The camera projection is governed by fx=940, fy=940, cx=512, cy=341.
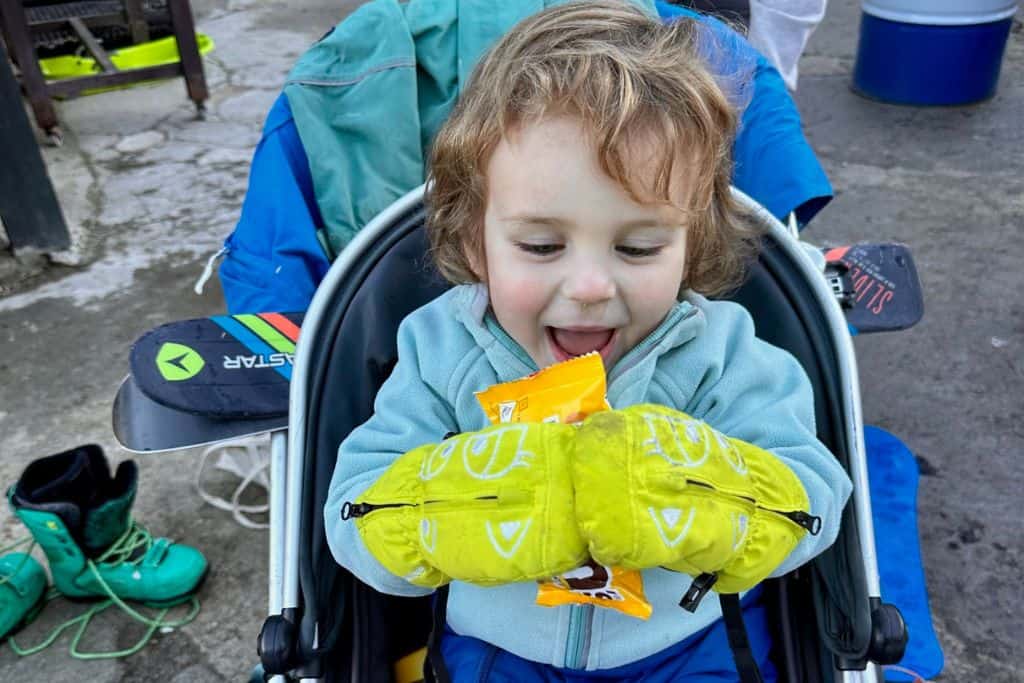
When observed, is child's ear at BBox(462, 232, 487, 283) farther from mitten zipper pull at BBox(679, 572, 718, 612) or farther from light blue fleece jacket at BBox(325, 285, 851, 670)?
mitten zipper pull at BBox(679, 572, 718, 612)

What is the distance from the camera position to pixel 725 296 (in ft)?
4.64

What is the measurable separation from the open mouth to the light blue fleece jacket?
1.5 inches

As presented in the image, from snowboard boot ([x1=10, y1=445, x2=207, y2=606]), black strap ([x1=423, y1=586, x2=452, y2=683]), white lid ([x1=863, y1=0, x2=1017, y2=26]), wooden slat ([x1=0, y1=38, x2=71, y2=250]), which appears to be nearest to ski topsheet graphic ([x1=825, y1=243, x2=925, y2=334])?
black strap ([x1=423, y1=586, x2=452, y2=683])

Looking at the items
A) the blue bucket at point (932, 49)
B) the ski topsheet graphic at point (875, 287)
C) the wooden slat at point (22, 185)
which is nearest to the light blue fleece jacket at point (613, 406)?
the ski topsheet graphic at point (875, 287)

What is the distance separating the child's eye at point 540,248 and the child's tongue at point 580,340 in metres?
0.12

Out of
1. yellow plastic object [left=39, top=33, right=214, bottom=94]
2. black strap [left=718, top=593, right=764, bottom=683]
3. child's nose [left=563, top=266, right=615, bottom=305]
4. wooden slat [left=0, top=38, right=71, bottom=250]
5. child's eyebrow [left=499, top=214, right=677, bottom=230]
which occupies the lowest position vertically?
yellow plastic object [left=39, top=33, right=214, bottom=94]

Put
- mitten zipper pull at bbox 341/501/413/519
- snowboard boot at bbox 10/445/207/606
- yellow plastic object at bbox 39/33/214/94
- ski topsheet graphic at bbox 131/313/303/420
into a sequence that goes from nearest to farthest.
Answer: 1. mitten zipper pull at bbox 341/501/413/519
2. ski topsheet graphic at bbox 131/313/303/420
3. snowboard boot at bbox 10/445/207/606
4. yellow plastic object at bbox 39/33/214/94

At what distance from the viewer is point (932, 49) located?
440 centimetres

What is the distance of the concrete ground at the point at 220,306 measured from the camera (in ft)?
6.67

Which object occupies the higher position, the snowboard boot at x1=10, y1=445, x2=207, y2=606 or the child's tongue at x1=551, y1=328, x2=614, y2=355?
the child's tongue at x1=551, y1=328, x2=614, y2=355

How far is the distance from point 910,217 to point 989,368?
104 centimetres

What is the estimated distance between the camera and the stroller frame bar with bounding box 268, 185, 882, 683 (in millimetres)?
1145

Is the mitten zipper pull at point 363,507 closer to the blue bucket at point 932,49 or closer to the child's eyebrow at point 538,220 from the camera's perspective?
→ the child's eyebrow at point 538,220

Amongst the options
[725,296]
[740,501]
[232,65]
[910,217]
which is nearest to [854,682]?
[740,501]
